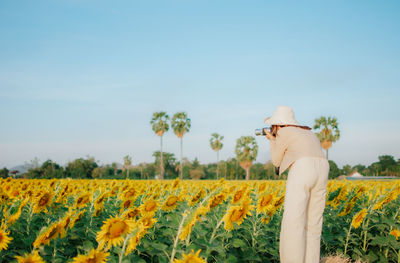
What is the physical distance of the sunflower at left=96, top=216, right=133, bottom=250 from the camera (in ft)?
7.69

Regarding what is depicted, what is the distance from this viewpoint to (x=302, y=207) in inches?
121

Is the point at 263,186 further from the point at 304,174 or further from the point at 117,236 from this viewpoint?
the point at 117,236

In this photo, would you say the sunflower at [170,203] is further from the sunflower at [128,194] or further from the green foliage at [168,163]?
the green foliage at [168,163]

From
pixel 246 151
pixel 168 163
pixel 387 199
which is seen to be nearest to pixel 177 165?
pixel 168 163

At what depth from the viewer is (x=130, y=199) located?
4.01 m

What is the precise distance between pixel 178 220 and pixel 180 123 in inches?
1807

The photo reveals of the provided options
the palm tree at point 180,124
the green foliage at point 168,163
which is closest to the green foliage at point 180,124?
the palm tree at point 180,124

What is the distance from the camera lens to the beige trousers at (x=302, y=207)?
3064mm

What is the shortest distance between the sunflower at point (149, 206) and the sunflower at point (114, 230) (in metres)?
0.70

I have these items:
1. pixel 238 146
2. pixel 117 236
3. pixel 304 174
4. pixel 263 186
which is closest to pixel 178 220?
pixel 117 236

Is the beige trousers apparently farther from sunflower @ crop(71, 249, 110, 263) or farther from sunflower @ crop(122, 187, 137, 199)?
sunflower @ crop(122, 187, 137, 199)

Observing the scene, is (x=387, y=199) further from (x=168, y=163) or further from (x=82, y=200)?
(x=168, y=163)

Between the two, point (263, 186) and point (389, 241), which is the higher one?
point (263, 186)

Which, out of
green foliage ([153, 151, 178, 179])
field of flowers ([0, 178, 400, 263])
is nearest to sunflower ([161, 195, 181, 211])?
field of flowers ([0, 178, 400, 263])
